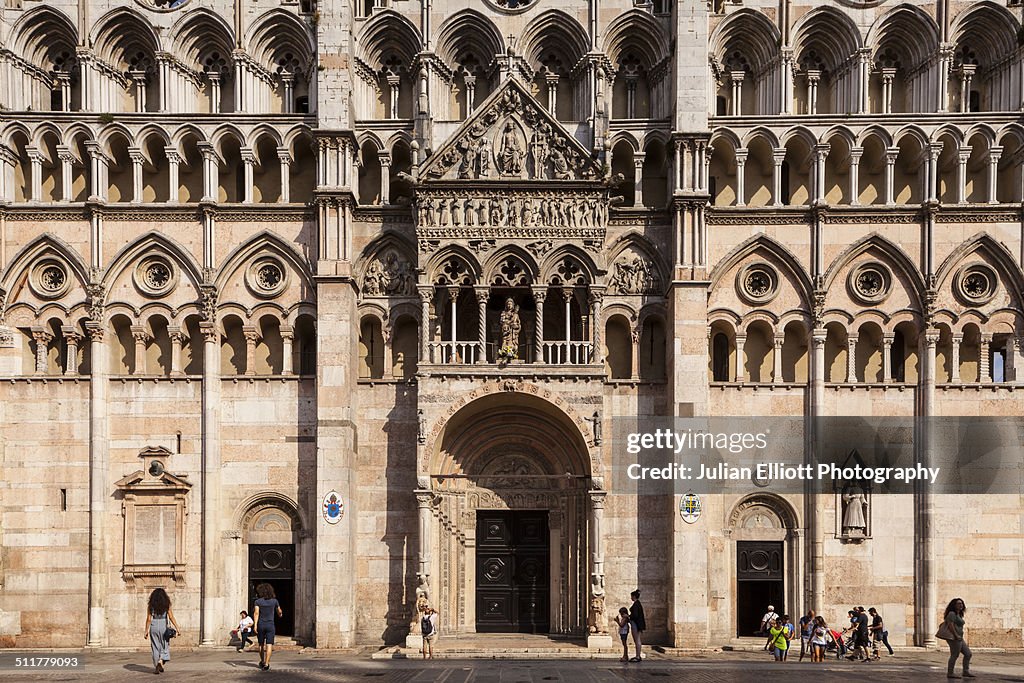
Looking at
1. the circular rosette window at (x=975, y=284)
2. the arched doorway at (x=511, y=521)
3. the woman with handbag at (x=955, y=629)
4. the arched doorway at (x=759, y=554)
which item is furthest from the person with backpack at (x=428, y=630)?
the circular rosette window at (x=975, y=284)

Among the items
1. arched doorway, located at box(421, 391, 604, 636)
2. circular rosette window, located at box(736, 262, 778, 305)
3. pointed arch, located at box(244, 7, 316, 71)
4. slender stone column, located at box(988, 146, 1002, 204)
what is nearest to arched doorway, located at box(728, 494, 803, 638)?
arched doorway, located at box(421, 391, 604, 636)

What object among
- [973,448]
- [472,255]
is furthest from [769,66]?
[973,448]

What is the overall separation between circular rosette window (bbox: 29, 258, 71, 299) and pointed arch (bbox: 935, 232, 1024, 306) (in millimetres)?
27114

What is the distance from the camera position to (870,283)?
29.9 m

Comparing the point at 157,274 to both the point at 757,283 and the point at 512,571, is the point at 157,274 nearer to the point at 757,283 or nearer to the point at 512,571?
the point at 512,571

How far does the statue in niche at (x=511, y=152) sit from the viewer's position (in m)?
28.9

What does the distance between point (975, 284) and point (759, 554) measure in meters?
10.8

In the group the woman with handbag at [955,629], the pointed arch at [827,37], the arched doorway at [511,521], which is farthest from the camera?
the pointed arch at [827,37]

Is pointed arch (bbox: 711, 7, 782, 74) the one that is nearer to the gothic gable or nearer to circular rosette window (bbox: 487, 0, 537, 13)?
circular rosette window (bbox: 487, 0, 537, 13)

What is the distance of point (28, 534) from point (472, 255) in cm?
1595

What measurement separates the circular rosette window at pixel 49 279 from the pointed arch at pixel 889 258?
77.6ft

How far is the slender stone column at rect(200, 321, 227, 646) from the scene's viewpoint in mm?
28422

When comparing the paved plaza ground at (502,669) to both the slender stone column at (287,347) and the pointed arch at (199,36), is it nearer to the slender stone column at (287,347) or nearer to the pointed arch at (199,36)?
the slender stone column at (287,347)

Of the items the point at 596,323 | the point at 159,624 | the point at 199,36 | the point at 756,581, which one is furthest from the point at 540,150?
the point at 159,624
